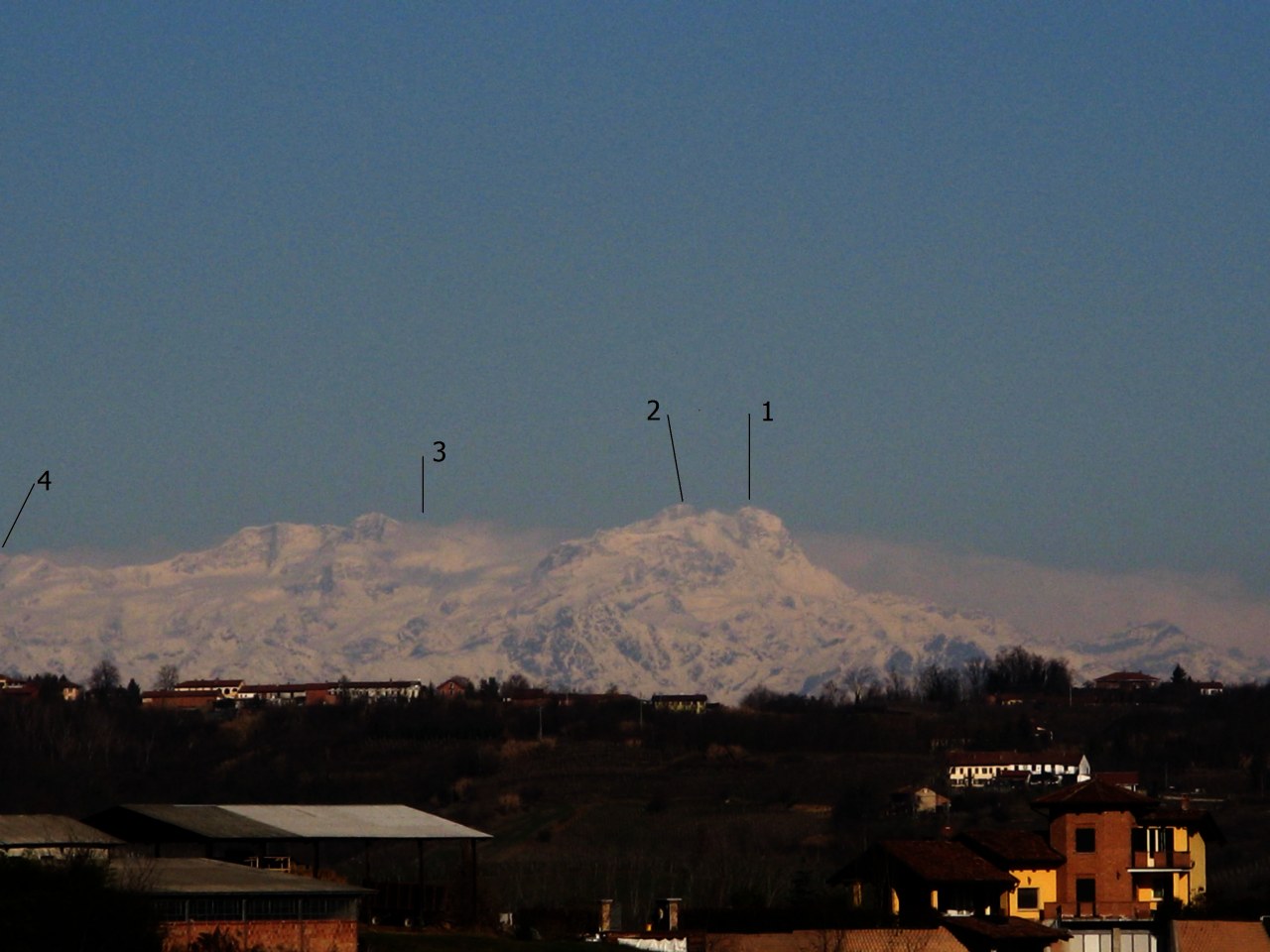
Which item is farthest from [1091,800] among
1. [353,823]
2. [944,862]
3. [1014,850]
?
[353,823]

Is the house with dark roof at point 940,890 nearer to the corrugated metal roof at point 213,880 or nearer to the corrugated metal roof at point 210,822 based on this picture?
the corrugated metal roof at point 210,822

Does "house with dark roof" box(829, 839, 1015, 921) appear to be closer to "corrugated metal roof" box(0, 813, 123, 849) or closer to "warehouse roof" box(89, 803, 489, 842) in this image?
"warehouse roof" box(89, 803, 489, 842)

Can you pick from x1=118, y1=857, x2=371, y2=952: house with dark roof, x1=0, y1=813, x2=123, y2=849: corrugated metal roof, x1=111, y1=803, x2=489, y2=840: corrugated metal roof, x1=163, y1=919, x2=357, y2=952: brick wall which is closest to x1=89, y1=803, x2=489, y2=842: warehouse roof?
x1=111, y1=803, x2=489, y2=840: corrugated metal roof

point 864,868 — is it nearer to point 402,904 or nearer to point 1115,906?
point 1115,906

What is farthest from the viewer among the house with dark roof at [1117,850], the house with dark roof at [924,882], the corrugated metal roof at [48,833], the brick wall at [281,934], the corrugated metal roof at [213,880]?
the house with dark roof at [1117,850]

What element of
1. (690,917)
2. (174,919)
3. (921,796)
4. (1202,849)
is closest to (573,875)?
(921,796)

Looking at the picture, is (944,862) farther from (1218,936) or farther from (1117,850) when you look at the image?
(1117,850)

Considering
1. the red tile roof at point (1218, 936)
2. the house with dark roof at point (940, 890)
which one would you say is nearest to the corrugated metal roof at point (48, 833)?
the house with dark roof at point (940, 890)
